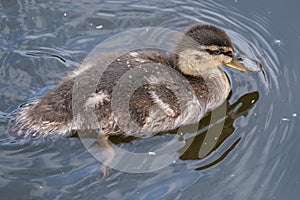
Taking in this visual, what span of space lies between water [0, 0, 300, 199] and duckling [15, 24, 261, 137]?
100 millimetres

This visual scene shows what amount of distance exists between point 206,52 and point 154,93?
49cm

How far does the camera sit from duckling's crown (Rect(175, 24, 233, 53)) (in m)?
3.55

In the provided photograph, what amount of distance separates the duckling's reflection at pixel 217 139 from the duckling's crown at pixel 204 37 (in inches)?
16.4

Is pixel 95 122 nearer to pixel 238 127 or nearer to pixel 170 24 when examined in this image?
pixel 238 127

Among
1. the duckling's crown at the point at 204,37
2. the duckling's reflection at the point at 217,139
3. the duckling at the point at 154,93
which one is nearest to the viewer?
the duckling at the point at 154,93

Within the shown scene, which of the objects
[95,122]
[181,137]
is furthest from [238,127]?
[95,122]

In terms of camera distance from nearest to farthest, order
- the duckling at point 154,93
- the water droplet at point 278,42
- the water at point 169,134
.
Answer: the water at point 169,134
the duckling at point 154,93
the water droplet at point 278,42

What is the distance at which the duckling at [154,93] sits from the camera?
3.32 metres

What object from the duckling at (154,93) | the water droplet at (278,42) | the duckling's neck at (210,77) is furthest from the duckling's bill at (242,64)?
the water droplet at (278,42)

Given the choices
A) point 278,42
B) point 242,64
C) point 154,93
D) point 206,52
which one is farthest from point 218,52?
point 278,42

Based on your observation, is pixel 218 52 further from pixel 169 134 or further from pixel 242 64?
pixel 169 134

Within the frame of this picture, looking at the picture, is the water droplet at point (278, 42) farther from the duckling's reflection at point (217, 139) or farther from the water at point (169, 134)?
the duckling's reflection at point (217, 139)

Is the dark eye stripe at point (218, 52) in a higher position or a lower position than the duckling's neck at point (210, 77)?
higher

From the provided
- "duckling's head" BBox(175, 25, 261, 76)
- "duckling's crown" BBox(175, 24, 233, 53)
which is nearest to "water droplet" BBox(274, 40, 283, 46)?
"duckling's head" BBox(175, 25, 261, 76)
